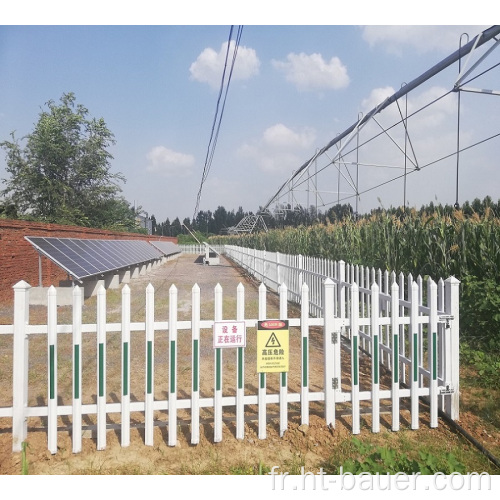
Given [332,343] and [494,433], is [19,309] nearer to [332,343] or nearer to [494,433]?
[332,343]

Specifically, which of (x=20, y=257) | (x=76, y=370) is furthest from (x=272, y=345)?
(x=20, y=257)

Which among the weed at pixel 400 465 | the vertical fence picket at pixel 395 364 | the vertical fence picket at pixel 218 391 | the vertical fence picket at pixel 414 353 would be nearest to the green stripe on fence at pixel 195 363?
the vertical fence picket at pixel 218 391

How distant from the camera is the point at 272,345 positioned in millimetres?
3477

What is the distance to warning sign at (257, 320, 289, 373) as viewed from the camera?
343 cm

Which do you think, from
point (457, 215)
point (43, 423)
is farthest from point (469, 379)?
point (43, 423)

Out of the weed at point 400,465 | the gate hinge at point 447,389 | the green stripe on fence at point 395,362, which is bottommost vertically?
the weed at point 400,465

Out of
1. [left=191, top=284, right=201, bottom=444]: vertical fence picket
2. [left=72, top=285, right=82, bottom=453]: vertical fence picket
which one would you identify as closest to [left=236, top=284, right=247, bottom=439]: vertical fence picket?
[left=191, top=284, right=201, bottom=444]: vertical fence picket

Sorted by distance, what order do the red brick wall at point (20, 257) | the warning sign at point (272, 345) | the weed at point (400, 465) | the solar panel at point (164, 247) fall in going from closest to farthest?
the weed at point (400, 465) → the warning sign at point (272, 345) → the red brick wall at point (20, 257) → the solar panel at point (164, 247)

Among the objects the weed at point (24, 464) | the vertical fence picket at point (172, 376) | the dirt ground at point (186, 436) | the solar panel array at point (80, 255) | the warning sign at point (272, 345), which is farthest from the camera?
→ the solar panel array at point (80, 255)

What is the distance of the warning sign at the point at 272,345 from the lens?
343 centimetres

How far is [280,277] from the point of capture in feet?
41.5

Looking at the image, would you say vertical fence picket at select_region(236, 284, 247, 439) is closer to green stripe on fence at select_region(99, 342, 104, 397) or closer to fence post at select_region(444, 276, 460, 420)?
green stripe on fence at select_region(99, 342, 104, 397)

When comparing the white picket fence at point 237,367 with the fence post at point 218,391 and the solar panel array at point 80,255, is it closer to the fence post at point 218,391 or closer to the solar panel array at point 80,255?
the fence post at point 218,391
